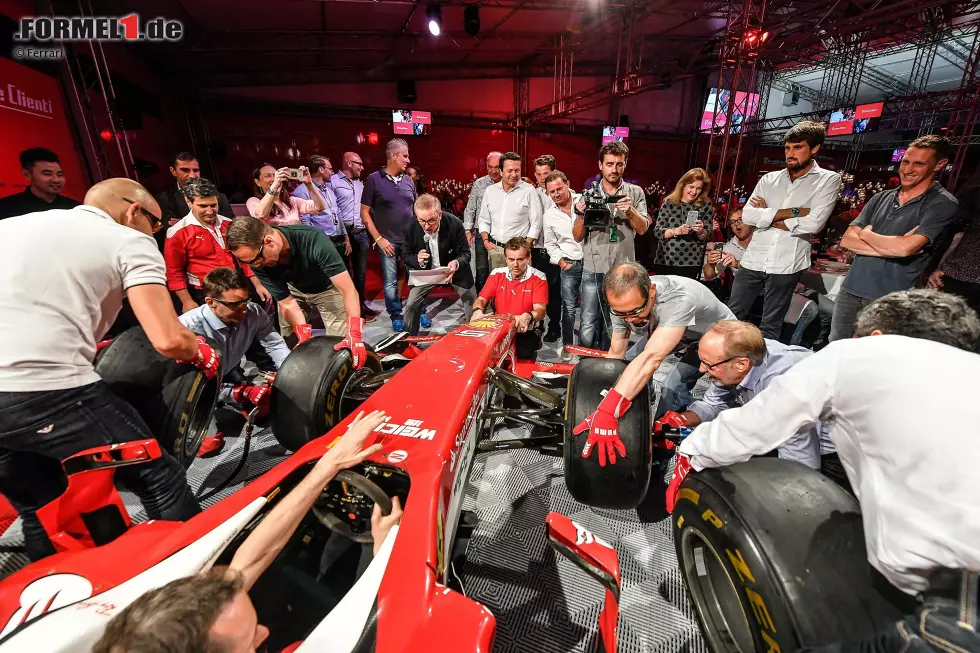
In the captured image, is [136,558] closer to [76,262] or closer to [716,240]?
[76,262]

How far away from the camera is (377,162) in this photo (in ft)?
34.3

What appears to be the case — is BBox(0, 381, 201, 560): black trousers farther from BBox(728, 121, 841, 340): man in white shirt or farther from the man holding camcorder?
BBox(728, 121, 841, 340): man in white shirt

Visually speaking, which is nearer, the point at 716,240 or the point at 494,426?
the point at 494,426

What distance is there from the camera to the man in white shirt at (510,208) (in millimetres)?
4211

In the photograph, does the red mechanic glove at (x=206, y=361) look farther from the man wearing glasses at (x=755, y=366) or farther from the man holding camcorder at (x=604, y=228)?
the man holding camcorder at (x=604, y=228)

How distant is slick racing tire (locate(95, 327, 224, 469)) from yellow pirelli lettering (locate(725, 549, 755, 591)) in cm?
231

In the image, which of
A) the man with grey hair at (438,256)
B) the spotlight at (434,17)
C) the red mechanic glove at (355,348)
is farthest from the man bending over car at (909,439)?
the spotlight at (434,17)

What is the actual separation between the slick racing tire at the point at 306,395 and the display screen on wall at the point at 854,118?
46.4ft

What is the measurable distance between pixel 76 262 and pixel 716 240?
6.51 meters

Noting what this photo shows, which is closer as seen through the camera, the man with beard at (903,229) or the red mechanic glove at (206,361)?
the red mechanic glove at (206,361)

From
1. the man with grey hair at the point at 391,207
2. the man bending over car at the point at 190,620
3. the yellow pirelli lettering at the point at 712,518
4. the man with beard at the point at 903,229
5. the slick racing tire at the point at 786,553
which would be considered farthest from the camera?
the man with grey hair at the point at 391,207

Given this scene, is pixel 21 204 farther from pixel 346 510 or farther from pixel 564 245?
pixel 564 245

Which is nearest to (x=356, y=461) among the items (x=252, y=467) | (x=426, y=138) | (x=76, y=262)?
(x=76, y=262)

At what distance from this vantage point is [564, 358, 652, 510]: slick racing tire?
1.79 m
